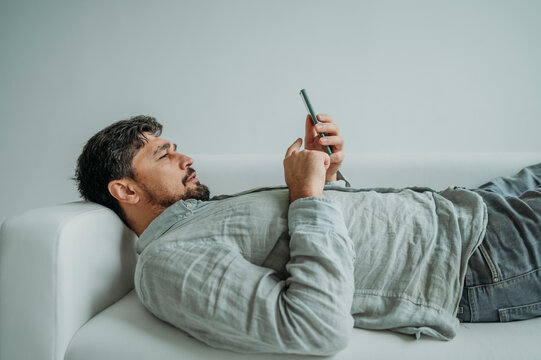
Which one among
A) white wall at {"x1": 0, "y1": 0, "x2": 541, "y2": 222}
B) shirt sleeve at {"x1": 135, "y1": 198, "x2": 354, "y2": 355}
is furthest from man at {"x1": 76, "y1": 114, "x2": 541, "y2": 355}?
white wall at {"x1": 0, "y1": 0, "x2": 541, "y2": 222}

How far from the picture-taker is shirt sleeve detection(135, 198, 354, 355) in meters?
0.61

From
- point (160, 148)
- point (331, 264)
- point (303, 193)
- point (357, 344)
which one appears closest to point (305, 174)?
point (303, 193)

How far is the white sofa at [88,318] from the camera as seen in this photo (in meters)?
0.67

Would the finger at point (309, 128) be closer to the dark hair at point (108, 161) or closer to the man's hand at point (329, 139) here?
the man's hand at point (329, 139)

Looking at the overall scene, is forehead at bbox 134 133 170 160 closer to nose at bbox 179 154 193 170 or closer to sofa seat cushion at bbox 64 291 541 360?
nose at bbox 179 154 193 170

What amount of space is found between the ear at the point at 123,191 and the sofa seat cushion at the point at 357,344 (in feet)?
1.10

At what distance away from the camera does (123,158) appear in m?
1.01

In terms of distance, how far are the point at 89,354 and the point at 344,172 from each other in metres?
0.92

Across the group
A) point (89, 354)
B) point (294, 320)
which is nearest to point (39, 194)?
point (89, 354)

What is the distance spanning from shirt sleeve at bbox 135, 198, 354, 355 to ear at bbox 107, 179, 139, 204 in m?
0.32

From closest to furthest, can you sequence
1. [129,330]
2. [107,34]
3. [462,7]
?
[129,330], [462,7], [107,34]

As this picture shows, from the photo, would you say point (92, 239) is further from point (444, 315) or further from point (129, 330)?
point (444, 315)

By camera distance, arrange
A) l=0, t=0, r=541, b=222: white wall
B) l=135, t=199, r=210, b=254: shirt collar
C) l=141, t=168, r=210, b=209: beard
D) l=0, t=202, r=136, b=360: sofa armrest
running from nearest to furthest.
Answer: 1. l=0, t=202, r=136, b=360: sofa armrest
2. l=135, t=199, r=210, b=254: shirt collar
3. l=141, t=168, r=210, b=209: beard
4. l=0, t=0, r=541, b=222: white wall

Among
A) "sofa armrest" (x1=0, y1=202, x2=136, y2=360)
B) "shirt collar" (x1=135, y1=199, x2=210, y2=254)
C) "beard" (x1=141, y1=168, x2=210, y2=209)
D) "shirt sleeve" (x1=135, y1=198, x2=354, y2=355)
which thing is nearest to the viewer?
"shirt sleeve" (x1=135, y1=198, x2=354, y2=355)
